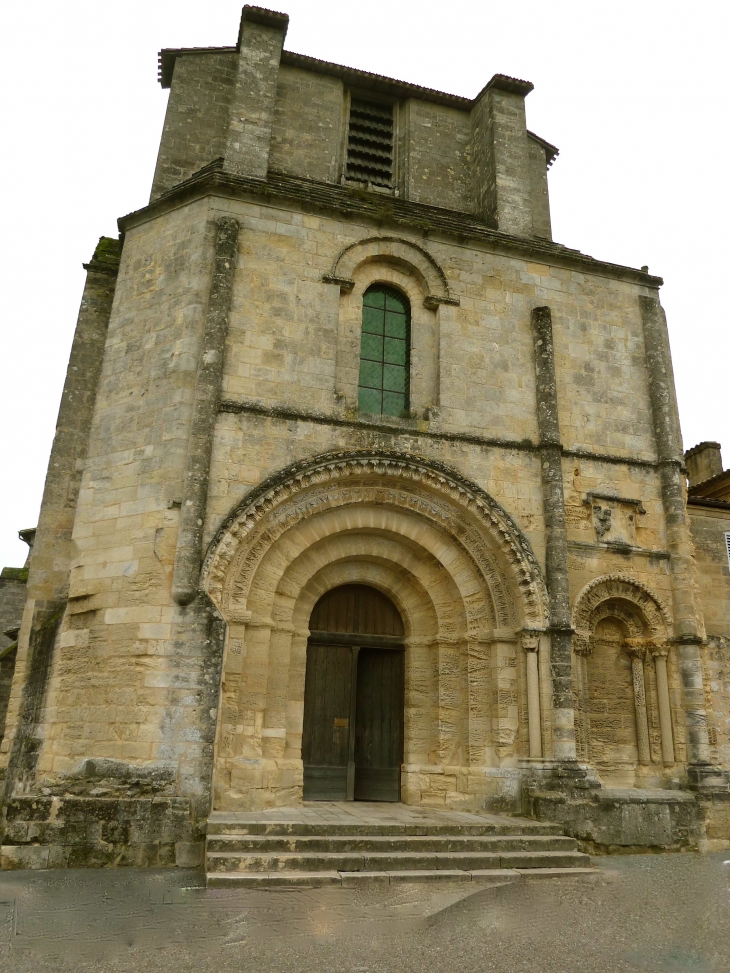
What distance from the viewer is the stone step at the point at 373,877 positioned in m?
6.02

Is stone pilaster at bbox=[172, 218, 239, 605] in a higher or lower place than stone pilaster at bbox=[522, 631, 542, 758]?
higher

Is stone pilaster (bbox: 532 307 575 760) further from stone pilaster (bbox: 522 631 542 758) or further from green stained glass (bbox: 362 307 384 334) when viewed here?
green stained glass (bbox: 362 307 384 334)

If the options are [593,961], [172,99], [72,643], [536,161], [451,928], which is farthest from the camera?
[536,161]

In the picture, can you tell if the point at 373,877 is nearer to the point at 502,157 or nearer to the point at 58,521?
the point at 58,521

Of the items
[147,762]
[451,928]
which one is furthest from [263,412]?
[451,928]

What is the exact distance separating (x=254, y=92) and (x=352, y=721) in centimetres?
951

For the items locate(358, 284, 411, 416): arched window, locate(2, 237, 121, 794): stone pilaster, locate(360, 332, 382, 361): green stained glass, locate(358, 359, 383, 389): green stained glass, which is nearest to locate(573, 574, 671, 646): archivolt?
locate(358, 284, 411, 416): arched window

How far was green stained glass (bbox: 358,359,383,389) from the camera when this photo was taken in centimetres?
1000

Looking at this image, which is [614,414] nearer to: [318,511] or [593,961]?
[318,511]

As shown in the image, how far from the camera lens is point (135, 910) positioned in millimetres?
5391

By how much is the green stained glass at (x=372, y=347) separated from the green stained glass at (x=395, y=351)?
54 mm

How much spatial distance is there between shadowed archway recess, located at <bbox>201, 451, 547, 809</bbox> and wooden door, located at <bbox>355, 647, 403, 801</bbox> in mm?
259

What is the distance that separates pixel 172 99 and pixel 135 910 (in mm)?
11919

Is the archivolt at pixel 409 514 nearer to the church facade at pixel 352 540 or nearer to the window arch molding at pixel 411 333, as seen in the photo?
the church facade at pixel 352 540
